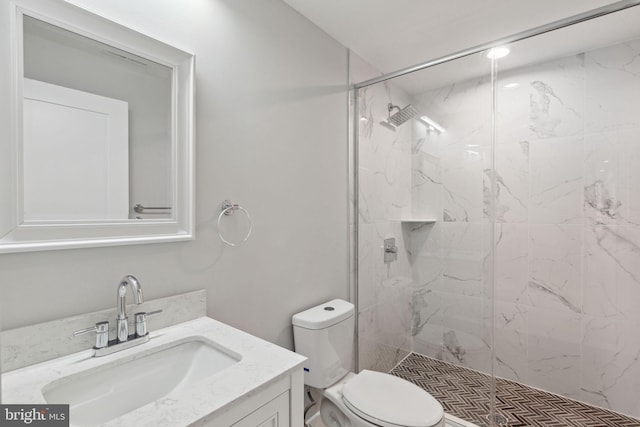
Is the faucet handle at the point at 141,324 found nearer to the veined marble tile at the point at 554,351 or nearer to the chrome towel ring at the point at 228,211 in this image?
the chrome towel ring at the point at 228,211

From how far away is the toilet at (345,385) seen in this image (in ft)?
4.43

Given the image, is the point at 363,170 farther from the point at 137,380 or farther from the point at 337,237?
the point at 137,380

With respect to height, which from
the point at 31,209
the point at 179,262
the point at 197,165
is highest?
the point at 197,165

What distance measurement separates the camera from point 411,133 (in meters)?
2.14

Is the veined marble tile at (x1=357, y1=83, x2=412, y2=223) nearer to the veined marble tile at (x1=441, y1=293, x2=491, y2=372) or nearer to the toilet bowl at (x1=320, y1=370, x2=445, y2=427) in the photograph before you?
the veined marble tile at (x1=441, y1=293, x2=491, y2=372)

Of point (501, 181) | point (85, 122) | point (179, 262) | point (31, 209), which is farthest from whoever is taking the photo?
point (501, 181)

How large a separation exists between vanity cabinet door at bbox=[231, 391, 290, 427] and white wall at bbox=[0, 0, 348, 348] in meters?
0.56

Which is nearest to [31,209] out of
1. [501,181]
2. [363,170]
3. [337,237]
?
[337,237]

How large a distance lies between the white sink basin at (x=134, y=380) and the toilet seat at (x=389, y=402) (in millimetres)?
710

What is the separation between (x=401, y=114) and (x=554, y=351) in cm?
189

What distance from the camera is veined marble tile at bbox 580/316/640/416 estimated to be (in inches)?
77.7

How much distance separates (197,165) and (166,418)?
0.87 metres

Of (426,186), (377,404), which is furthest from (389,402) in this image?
(426,186)

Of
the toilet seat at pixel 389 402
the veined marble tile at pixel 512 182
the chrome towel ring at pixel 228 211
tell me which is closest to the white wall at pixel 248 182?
the chrome towel ring at pixel 228 211
